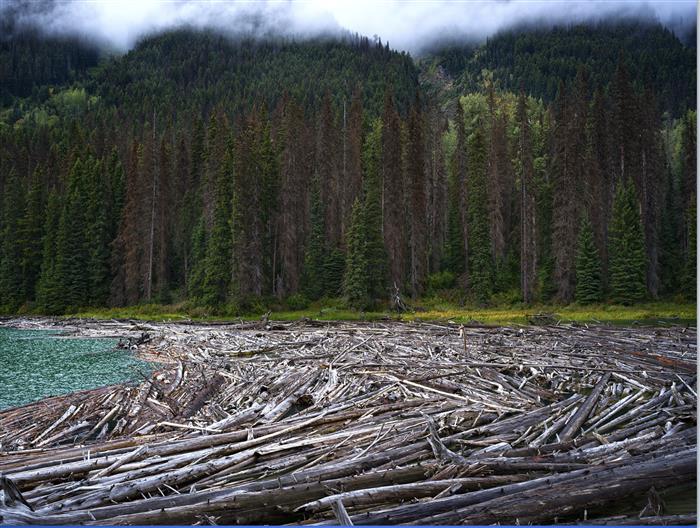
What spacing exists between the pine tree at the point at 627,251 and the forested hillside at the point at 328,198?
0.72m

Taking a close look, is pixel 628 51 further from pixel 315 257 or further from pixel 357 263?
pixel 315 257

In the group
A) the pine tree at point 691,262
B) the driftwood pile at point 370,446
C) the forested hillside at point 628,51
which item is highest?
the forested hillside at point 628,51

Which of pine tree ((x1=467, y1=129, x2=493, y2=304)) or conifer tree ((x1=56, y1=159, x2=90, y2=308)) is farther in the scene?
conifer tree ((x1=56, y1=159, x2=90, y2=308))

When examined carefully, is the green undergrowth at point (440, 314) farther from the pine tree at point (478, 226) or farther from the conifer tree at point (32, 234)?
the conifer tree at point (32, 234)

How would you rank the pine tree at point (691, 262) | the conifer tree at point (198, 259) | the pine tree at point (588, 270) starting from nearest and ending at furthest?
the pine tree at point (691, 262) → the pine tree at point (588, 270) → the conifer tree at point (198, 259)

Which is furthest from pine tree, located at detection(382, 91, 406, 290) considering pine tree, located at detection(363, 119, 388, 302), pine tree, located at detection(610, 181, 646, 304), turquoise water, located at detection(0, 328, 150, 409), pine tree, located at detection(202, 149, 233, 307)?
turquoise water, located at detection(0, 328, 150, 409)

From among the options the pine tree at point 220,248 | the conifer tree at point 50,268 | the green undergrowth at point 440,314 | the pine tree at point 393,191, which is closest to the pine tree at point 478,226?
the green undergrowth at point 440,314

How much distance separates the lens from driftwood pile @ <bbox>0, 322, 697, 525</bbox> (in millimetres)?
5551

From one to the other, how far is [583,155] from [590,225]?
9.48 meters

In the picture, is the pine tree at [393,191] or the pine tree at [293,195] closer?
the pine tree at [393,191]

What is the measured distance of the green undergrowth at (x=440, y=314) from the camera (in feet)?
54.6

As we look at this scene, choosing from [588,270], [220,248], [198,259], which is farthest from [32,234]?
[588,270]

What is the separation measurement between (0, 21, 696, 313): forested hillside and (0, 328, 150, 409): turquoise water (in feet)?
37.1

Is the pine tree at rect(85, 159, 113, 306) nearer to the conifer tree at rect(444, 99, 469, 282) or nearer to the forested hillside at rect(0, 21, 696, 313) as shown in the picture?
the forested hillside at rect(0, 21, 696, 313)
